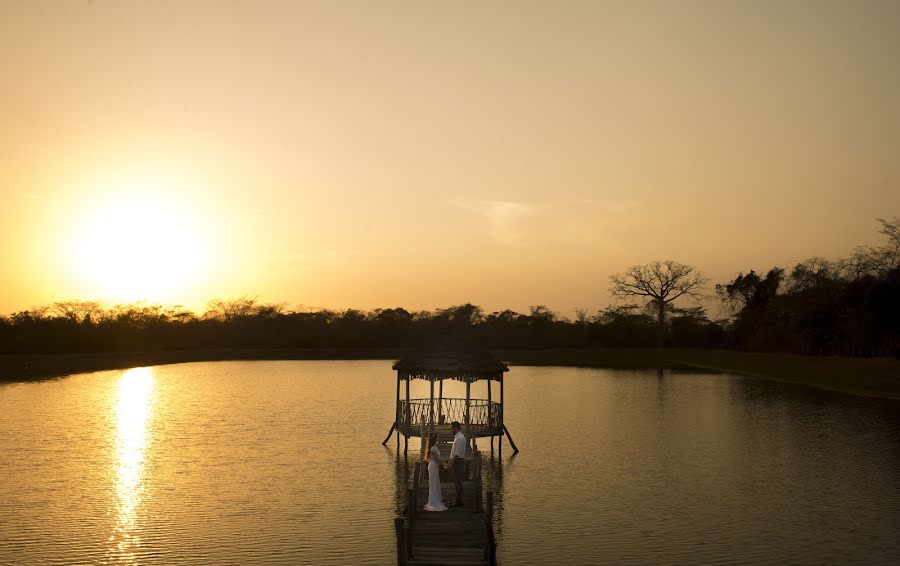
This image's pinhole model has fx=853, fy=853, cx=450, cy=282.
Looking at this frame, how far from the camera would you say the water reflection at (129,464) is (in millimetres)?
19630

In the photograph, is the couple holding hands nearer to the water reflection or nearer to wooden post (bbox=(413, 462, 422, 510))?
wooden post (bbox=(413, 462, 422, 510))

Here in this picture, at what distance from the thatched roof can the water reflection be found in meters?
9.54

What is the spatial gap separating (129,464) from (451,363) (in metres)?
A: 12.5

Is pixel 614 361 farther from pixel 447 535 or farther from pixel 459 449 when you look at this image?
pixel 447 535

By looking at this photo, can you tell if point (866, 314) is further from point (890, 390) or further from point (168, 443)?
point (168, 443)

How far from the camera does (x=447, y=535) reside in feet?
53.8

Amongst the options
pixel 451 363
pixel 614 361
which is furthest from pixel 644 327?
pixel 451 363

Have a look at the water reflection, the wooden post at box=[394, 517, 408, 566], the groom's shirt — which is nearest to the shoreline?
the water reflection

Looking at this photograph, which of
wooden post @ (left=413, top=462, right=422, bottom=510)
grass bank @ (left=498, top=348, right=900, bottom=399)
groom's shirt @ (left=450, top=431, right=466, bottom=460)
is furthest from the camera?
grass bank @ (left=498, top=348, right=900, bottom=399)

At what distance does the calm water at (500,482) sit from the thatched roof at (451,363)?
3469 millimetres

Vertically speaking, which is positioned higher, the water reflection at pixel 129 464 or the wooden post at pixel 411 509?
the wooden post at pixel 411 509

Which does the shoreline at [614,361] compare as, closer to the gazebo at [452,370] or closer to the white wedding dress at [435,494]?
the gazebo at [452,370]

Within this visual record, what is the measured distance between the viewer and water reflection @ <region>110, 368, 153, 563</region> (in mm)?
19630

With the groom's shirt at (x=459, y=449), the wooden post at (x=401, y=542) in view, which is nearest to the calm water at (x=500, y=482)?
the groom's shirt at (x=459, y=449)
